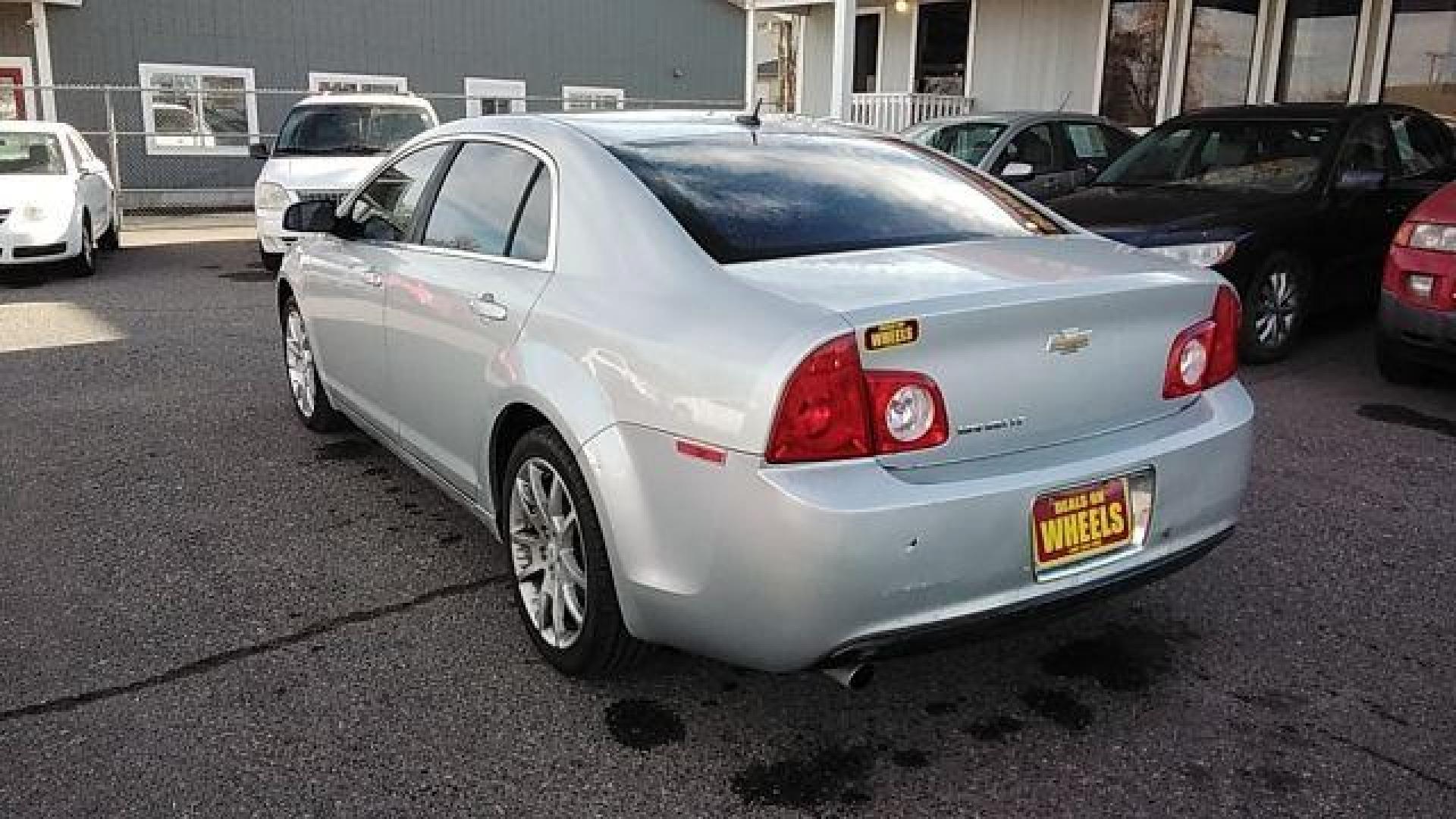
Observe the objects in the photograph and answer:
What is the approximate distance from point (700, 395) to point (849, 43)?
465 inches

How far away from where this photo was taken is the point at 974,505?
2477mm

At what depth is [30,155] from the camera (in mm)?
10789

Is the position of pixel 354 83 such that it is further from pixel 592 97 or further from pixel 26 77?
pixel 26 77

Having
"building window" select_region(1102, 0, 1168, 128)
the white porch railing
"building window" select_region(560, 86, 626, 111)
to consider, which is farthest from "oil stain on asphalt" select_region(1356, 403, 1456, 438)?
"building window" select_region(560, 86, 626, 111)

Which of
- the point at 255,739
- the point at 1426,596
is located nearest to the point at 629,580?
the point at 255,739

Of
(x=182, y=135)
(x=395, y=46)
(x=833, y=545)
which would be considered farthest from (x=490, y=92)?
(x=833, y=545)

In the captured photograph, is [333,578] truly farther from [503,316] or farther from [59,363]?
[59,363]

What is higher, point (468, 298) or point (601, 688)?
point (468, 298)

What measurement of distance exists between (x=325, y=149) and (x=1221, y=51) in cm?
980

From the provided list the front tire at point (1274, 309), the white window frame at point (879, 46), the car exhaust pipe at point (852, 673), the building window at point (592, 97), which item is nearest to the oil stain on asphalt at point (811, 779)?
the car exhaust pipe at point (852, 673)

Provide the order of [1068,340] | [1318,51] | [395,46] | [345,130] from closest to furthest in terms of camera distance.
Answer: [1068,340] < [345,130] < [1318,51] < [395,46]

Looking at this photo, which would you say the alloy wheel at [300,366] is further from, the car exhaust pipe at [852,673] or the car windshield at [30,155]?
the car windshield at [30,155]

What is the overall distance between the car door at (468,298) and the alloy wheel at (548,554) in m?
0.23

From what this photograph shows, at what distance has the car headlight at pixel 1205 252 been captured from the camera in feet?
21.7
